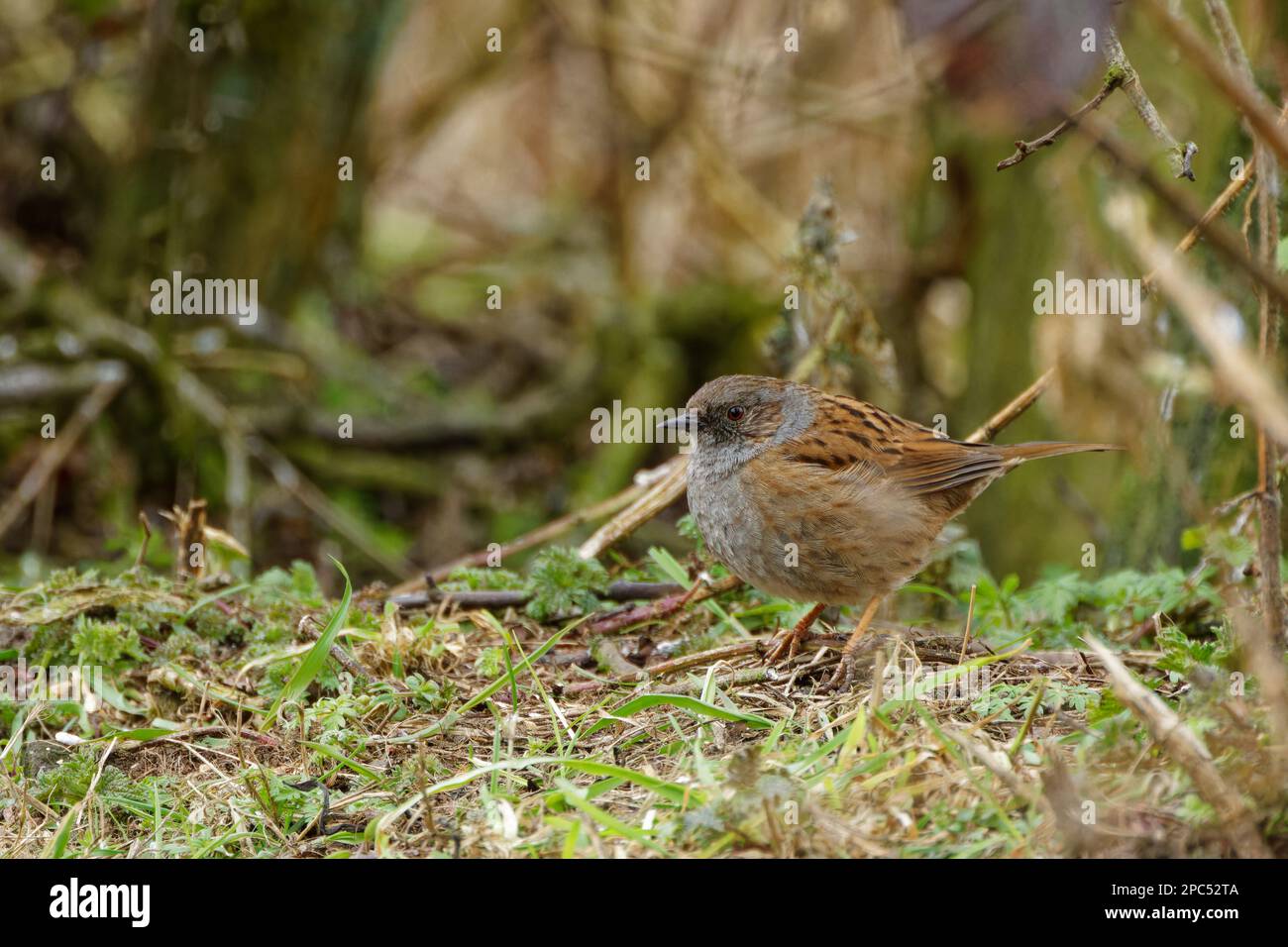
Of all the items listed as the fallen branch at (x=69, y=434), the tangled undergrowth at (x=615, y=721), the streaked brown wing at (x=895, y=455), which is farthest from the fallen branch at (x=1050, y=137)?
the fallen branch at (x=69, y=434)

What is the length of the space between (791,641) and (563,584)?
786 millimetres

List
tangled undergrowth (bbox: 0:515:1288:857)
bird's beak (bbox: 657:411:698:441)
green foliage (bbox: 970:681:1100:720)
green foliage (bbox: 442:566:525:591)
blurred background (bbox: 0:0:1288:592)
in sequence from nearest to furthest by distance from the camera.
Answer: tangled undergrowth (bbox: 0:515:1288:857) < green foliage (bbox: 970:681:1100:720) < green foliage (bbox: 442:566:525:591) < bird's beak (bbox: 657:411:698:441) < blurred background (bbox: 0:0:1288:592)

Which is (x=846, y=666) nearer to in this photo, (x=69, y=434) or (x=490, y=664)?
(x=490, y=664)

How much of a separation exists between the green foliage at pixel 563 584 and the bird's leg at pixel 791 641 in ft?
2.11

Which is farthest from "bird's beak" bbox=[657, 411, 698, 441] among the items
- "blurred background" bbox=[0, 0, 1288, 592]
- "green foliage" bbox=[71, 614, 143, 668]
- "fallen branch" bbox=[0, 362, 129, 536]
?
"fallen branch" bbox=[0, 362, 129, 536]

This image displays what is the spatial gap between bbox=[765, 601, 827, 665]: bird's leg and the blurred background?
1172mm

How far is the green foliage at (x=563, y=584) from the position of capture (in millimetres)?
4156

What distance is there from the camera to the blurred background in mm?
5684

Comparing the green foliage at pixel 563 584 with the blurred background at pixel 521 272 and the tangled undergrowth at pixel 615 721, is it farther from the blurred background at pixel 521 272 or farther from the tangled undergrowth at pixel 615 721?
the blurred background at pixel 521 272

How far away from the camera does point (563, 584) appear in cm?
418

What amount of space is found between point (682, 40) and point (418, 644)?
6.57 m

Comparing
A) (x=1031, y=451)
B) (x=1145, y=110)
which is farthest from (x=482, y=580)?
(x=1145, y=110)

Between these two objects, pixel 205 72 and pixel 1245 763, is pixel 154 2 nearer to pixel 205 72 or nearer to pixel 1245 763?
pixel 205 72

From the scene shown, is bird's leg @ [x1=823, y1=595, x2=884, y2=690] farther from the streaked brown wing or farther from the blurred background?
the blurred background
